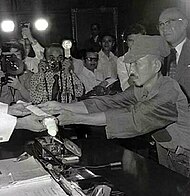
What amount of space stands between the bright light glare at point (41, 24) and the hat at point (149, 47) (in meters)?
0.35

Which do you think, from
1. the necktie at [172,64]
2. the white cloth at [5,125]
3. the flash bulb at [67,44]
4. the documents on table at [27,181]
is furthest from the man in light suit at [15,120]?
the necktie at [172,64]

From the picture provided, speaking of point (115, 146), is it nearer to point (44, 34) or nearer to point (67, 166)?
point (67, 166)

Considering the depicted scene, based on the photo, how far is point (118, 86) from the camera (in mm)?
1364

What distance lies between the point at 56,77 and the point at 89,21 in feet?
0.73

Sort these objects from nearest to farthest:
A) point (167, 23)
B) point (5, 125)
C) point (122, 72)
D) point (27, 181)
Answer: point (27, 181), point (5, 125), point (167, 23), point (122, 72)

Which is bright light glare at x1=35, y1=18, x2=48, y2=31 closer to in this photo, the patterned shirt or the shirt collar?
the patterned shirt

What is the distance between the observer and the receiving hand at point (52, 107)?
123cm

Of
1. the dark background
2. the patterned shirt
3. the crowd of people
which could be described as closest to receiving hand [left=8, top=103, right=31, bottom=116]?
the crowd of people

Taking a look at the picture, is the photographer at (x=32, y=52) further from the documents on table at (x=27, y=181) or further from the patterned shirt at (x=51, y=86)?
the documents on table at (x=27, y=181)

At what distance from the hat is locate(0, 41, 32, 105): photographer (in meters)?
0.41

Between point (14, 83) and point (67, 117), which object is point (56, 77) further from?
point (67, 117)

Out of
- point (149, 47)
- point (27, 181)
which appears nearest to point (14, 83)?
point (149, 47)

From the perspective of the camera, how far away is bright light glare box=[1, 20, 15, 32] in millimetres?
1382

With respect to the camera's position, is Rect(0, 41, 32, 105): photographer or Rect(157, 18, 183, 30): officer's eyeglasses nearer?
Rect(157, 18, 183, 30): officer's eyeglasses
